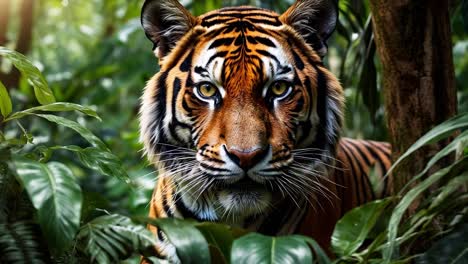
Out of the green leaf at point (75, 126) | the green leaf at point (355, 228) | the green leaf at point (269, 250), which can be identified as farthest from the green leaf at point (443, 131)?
the green leaf at point (75, 126)

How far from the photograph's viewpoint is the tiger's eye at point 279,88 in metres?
3.28

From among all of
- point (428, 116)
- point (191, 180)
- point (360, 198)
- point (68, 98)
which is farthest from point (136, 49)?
point (428, 116)

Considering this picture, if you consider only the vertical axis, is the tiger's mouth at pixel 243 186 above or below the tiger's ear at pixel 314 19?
below

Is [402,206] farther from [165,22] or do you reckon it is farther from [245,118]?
[165,22]

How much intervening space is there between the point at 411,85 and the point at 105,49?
4.52 metres

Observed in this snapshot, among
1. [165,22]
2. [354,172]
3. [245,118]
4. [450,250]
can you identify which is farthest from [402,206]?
[354,172]

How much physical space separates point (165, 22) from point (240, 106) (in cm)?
57

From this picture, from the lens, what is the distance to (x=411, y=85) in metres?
3.05

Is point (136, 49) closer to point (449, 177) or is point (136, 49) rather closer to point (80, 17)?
point (80, 17)

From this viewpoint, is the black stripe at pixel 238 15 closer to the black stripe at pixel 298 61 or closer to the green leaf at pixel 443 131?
the black stripe at pixel 298 61

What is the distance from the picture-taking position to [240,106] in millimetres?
3174

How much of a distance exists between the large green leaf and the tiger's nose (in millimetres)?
915

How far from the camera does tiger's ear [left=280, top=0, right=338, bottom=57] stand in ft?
11.4

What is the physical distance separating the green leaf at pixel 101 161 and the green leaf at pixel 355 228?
702mm
